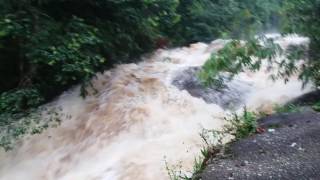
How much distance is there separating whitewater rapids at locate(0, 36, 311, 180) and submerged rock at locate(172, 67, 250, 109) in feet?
0.38

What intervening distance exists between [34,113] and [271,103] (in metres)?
3.58

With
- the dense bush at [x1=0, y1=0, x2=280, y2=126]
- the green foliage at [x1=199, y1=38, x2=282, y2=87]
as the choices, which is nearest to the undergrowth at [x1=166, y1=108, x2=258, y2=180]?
the green foliage at [x1=199, y1=38, x2=282, y2=87]

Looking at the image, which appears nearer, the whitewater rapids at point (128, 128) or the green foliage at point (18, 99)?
the whitewater rapids at point (128, 128)

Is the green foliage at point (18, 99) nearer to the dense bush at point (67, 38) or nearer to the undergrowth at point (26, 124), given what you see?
the dense bush at point (67, 38)

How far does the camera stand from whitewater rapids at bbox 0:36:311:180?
6.39 metres

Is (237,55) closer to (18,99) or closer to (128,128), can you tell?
(128,128)

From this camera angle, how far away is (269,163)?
16.4 feet

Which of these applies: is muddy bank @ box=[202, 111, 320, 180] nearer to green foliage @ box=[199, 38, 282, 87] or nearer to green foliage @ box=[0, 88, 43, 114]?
green foliage @ box=[199, 38, 282, 87]

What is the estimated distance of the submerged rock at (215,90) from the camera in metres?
8.02

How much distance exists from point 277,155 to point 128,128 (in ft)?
8.74

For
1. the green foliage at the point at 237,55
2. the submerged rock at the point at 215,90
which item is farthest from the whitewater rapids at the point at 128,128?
the green foliage at the point at 237,55

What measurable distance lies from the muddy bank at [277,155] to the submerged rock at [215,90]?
206cm

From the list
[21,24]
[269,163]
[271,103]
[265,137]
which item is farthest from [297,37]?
[21,24]

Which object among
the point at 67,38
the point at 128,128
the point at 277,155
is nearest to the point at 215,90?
the point at 128,128
